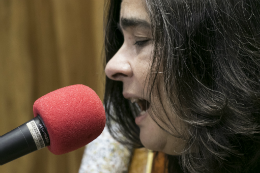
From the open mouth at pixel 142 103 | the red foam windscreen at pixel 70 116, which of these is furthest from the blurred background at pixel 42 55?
the red foam windscreen at pixel 70 116

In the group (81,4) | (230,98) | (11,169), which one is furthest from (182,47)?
(11,169)

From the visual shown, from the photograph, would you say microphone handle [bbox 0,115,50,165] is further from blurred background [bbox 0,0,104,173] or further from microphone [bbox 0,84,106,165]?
blurred background [bbox 0,0,104,173]

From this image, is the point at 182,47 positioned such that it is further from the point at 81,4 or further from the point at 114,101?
the point at 81,4

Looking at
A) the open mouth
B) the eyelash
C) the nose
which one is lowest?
the open mouth

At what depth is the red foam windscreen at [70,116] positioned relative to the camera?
0.38 m

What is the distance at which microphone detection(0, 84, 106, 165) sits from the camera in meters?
0.35

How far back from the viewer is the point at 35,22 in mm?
864

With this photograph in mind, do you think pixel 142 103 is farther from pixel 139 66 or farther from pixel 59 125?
pixel 59 125

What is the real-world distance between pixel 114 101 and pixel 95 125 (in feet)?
1.20

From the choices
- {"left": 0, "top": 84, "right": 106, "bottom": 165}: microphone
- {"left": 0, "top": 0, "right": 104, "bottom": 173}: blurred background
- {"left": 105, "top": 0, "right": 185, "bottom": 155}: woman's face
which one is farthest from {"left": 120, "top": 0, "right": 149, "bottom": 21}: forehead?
{"left": 0, "top": 0, "right": 104, "bottom": 173}: blurred background

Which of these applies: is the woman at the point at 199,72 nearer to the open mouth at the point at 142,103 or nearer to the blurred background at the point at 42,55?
the open mouth at the point at 142,103

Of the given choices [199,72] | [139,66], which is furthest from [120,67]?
[199,72]

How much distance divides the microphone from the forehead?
0.19m

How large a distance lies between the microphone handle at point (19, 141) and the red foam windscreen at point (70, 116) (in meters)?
0.02
